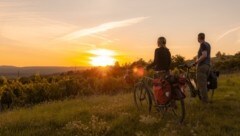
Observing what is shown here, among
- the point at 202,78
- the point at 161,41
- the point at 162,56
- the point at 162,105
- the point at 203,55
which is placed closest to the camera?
the point at 162,105

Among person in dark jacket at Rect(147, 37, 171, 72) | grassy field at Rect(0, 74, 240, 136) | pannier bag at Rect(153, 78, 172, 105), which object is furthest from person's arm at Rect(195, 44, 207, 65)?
pannier bag at Rect(153, 78, 172, 105)

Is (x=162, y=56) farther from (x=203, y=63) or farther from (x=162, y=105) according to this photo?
(x=203, y=63)

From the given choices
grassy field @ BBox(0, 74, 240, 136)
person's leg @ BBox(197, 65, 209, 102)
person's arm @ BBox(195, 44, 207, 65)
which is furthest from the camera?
person's leg @ BBox(197, 65, 209, 102)

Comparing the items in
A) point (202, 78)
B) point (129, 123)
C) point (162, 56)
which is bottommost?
point (129, 123)

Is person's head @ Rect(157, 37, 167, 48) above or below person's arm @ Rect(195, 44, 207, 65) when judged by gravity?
above

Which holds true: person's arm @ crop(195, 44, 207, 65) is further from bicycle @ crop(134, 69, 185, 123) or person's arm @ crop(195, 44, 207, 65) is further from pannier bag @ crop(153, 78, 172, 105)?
pannier bag @ crop(153, 78, 172, 105)

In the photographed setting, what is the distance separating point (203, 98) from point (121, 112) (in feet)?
11.4

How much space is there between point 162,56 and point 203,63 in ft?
9.67

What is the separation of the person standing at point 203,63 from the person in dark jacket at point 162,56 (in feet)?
8.09

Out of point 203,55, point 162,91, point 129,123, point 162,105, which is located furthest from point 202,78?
point 129,123

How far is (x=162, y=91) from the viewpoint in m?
12.7

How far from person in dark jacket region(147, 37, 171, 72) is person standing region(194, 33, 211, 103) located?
2.47m

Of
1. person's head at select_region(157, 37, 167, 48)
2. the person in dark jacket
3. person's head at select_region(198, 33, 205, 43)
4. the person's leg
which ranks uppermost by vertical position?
person's head at select_region(198, 33, 205, 43)

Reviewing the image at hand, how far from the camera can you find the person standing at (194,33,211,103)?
1546cm
